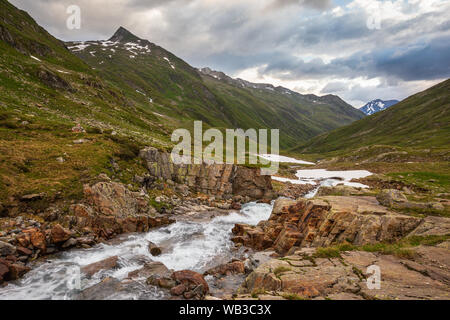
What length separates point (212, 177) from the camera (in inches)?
1870

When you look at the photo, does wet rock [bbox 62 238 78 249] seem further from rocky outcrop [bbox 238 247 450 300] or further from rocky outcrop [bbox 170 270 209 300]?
rocky outcrop [bbox 238 247 450 300]

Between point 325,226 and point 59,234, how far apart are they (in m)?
25.3

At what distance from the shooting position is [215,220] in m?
34.8

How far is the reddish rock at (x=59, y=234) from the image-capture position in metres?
19.5

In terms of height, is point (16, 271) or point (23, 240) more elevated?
point (23, 240)

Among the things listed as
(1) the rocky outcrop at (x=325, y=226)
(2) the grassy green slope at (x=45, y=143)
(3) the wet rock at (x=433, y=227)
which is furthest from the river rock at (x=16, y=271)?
(3) the wet rock at (x=433, y=227)

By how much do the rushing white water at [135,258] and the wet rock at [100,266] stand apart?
42 cm

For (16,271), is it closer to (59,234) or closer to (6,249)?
(6,249)

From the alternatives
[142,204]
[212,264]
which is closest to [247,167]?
[142,204]

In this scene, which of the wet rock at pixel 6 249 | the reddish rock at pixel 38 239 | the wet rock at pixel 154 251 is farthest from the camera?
the wet rock at pixel 154 251

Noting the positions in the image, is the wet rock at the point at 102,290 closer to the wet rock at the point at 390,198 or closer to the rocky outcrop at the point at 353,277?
the rocky outcrop at the point at 353,277

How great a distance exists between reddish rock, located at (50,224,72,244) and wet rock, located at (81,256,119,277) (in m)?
4.33

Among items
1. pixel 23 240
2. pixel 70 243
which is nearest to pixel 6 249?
pixel 23 240
